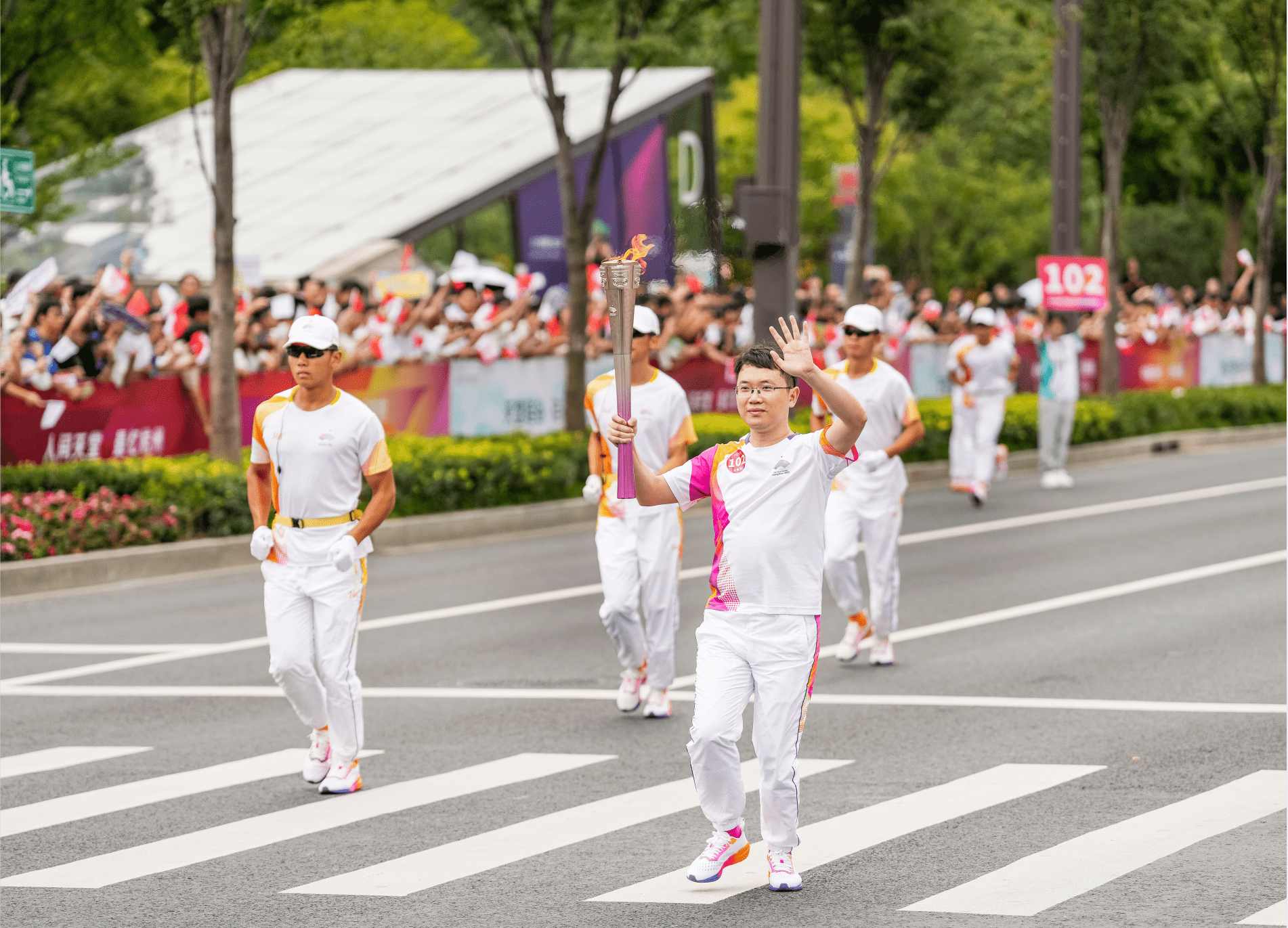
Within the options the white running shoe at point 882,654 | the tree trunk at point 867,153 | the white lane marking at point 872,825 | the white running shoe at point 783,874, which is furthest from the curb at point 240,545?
the white running shoe at point 783,874

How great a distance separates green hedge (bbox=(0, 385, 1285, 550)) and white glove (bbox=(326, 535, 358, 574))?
8310 mm

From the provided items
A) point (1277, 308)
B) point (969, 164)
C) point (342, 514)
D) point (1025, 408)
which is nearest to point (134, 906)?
point (342, 514)

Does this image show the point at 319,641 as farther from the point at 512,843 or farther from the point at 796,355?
the point at 796,355

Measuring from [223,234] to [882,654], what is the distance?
8559mm

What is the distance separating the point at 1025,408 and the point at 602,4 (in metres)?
8.49

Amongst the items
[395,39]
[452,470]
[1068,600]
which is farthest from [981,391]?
[395,39]

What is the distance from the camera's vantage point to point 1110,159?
2958 centimetres

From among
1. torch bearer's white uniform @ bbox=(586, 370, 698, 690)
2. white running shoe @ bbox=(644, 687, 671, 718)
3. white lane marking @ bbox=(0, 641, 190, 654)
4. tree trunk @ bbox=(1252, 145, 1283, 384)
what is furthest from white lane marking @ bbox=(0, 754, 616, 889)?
tree trunk @ bbox=(1252, 145, 1283, 384)

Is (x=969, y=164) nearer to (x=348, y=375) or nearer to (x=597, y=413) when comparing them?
(x=348, y=375)

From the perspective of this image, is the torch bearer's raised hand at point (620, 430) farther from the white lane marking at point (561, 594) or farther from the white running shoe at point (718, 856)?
the white lane marking at point (561, 594)

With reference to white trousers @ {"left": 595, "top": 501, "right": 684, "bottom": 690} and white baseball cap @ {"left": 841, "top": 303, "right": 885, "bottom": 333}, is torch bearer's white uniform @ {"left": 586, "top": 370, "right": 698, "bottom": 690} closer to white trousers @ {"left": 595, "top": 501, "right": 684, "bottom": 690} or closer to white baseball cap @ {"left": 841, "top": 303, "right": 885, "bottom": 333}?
white trousers @ {"left": 595, "top": 501, "right": 684, "bottom": 690}

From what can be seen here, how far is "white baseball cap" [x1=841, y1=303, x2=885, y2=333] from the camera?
11.4 meters

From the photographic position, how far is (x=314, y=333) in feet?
27.3

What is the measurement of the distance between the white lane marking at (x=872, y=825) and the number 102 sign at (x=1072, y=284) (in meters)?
17.2
